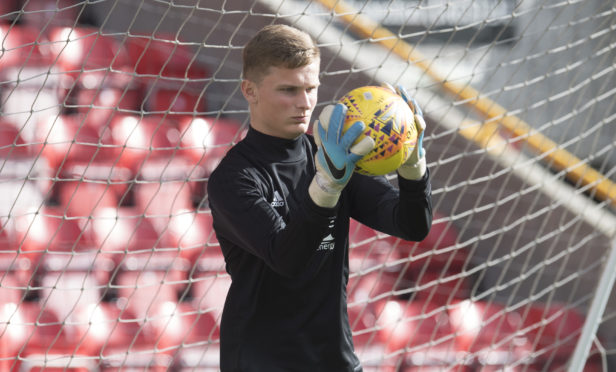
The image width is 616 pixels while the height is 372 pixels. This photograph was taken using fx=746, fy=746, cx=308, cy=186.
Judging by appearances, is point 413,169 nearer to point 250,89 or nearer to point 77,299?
point 250,89

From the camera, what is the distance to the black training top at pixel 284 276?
1.22 metres

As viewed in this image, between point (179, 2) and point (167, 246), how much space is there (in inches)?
42.7

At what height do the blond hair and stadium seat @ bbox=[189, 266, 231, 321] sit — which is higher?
the blond hair

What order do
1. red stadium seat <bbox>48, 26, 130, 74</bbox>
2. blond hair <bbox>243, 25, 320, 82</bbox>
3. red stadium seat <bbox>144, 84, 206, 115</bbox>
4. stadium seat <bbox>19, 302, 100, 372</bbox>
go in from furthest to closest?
red stadium seat <bbox>144, 84, 206, 115</bbox>, red stadium seat <bbox>48, 26, 130, 74</bbox>, stadium seat <bbox>19, 302, 100, 372</bbox>, blond hair <bbox>243, 25, 320, 82</bbox>

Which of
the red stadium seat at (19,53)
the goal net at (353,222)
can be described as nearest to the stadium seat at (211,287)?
the goal net at (353,222)

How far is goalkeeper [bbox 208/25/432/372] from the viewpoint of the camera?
3.90 ft

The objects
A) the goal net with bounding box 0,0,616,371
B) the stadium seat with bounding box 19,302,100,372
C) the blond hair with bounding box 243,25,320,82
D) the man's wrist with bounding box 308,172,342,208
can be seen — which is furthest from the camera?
the goal net with bounding box 0,0,616,371

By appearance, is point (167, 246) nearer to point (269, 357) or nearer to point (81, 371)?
point (81, 371)

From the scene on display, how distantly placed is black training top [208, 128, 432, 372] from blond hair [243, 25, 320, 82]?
0.37 feet

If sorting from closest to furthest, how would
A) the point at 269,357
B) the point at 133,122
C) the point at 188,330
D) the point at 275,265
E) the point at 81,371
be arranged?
the point at 275,265 < the point at 269,357 < the point at 81,371 < the point at 188,330 < the point at 133,122

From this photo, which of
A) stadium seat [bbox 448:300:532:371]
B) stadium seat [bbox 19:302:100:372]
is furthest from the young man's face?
stadium seat [bbox 448:300:532:371]

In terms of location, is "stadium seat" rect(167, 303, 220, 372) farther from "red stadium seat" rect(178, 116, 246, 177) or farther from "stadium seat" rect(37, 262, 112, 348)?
"red stadium seat" rect(178, 116, 246, 177)

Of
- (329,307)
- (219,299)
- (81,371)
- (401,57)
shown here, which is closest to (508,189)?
(401,57)

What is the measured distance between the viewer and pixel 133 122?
3.10m
